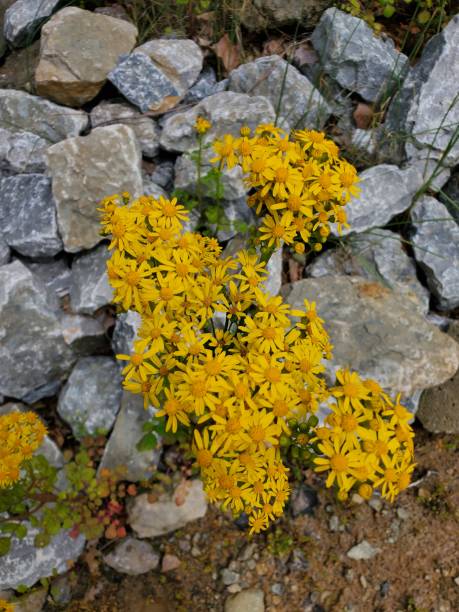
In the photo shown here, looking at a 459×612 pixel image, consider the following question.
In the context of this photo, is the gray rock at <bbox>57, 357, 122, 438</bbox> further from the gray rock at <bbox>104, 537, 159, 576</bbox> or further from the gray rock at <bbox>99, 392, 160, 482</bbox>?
the gray rock at <bbox>104, 537, 159, 576</bbox>

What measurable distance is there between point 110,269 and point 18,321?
1.60 metres

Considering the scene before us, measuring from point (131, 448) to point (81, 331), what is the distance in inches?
32.4

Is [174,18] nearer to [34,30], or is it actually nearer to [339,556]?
[34,30]

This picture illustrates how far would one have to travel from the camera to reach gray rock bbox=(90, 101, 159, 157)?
151 inches

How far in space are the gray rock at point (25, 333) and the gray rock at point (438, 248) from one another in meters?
2.57

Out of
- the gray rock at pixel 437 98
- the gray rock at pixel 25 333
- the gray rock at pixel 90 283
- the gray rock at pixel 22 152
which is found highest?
the gray rock at pixel 437 98

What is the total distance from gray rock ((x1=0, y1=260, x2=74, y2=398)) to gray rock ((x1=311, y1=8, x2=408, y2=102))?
278cm

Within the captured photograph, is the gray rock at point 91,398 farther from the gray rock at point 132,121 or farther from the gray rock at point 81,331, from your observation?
the gray rock at point 132,121

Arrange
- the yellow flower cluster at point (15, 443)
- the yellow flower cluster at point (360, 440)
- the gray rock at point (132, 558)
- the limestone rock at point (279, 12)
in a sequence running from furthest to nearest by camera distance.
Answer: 1. the limestone rock at point (279, 12)
2. the gray rock at point (132, 558)
3. the yellow flower cluster at point (15, 443)
4. the yellow flower cluster at point (360, 440)

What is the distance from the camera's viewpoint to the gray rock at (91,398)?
11.2 feet

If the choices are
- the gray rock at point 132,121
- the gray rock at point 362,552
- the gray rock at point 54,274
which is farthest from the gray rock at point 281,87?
the gray rock at point 362,552

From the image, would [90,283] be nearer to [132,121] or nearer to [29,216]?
[29,216]

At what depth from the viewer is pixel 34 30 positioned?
4.27 m

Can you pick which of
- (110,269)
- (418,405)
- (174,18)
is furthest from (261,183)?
(174,18)
